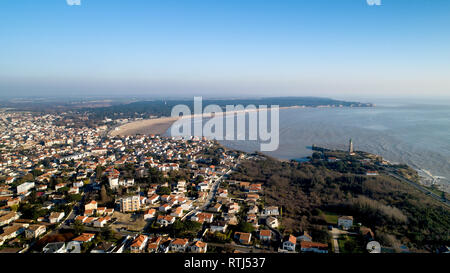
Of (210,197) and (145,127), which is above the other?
(145,127)

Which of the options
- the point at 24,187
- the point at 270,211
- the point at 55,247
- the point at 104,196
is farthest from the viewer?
the point at 24,187

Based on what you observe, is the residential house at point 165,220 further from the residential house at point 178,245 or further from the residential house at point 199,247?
the residential house at point 199,247

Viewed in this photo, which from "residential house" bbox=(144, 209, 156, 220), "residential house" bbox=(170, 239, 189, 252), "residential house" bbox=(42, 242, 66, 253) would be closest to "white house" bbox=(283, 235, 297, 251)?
"residential house" bbox=(170, 239, 189, 252)

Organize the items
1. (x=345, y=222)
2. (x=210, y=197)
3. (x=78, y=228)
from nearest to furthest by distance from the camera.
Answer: (x=78, y=228) → (x=345, y=222) → (x=210, y=197)

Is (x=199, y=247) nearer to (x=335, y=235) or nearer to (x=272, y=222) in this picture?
(x=272, y=222)

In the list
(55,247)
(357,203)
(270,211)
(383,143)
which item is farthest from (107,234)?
(383,143)

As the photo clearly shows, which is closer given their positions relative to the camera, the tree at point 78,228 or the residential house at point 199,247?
the residential house at point 199,247

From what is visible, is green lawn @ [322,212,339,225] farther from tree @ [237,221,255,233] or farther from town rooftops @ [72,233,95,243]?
town rooftops @ [72,233,95,243]

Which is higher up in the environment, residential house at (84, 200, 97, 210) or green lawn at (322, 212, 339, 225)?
residential house at (84, 200, 97, 210)

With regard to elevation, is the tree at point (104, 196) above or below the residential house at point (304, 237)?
above

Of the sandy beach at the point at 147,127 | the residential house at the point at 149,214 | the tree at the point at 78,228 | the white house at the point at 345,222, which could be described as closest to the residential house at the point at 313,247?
the white house at the point at 345,222
